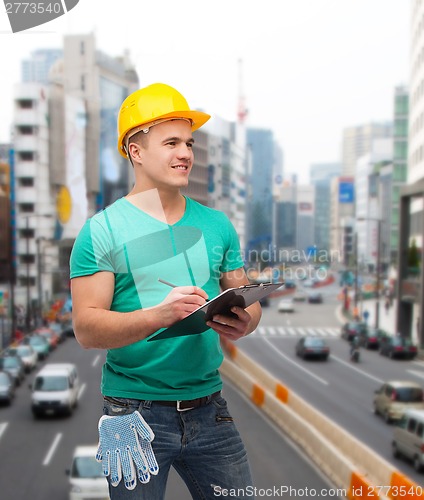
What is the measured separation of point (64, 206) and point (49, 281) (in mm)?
10712

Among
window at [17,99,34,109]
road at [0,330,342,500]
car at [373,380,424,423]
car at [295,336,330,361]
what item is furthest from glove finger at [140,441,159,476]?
window at [17,99,34,109]

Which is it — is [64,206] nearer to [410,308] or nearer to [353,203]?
[410,308]

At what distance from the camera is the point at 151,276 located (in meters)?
2.26

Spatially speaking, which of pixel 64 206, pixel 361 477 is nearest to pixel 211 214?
pixel 361 477

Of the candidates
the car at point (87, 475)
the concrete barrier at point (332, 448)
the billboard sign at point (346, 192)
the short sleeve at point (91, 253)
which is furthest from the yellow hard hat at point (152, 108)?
the billboard sign at point (346, 192)

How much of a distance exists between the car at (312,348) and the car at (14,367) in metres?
13.4

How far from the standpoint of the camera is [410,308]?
34781mm

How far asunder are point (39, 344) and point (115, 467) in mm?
23944

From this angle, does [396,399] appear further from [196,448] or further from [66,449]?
[196,448]

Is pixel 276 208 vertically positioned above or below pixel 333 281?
above

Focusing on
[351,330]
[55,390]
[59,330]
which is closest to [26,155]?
[59,330]

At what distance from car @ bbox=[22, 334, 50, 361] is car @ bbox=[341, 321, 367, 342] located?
1399 cm

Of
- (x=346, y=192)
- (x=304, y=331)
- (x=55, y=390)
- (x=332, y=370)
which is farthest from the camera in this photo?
(x=346, y=192)

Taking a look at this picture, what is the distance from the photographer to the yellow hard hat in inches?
92.4
